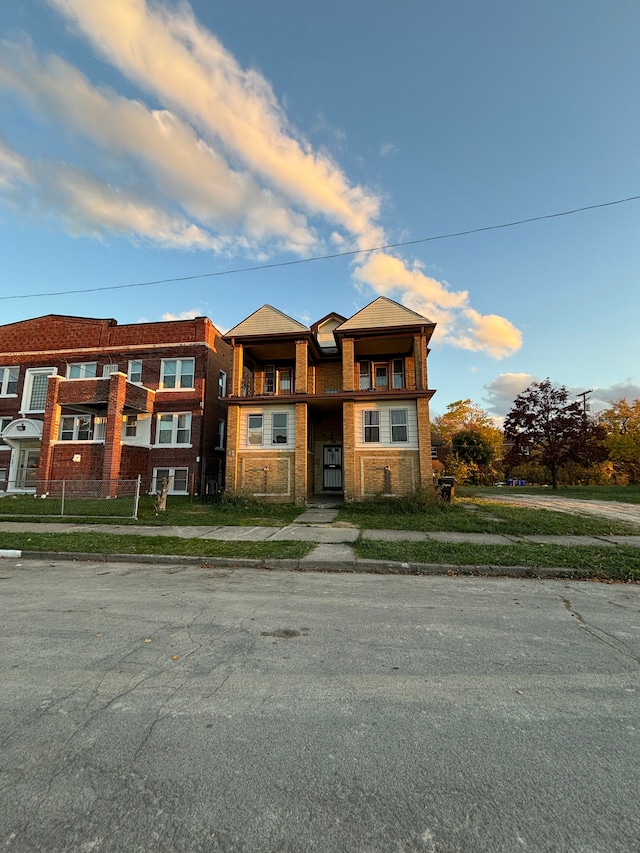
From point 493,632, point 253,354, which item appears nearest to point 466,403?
point 253,354

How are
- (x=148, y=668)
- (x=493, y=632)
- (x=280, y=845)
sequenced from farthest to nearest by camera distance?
(x=493, y=632)
(x=148, y=668)
(x=280, y=845)

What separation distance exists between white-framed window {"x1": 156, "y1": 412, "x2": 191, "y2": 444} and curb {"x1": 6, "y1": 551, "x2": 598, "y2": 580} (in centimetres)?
1390

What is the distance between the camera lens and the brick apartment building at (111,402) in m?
20.4

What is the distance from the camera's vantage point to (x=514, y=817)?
78.0 inches

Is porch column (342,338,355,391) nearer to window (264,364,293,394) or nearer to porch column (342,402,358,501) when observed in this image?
porch column (342,402,358,501)

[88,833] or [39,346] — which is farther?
[39,346]

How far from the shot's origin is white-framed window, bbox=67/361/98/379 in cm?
2368

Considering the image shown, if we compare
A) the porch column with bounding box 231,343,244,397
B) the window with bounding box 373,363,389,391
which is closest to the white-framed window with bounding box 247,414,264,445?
the porch column with bounding box 231,343,244,397

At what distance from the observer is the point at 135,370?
76.0 ft

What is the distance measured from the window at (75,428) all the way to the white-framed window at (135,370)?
10.2ft

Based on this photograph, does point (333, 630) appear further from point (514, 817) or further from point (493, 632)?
point (514, 817)

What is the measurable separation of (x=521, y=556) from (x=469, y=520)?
4688 millimetres

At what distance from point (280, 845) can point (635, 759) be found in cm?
214

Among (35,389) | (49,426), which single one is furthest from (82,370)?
(49,426)
